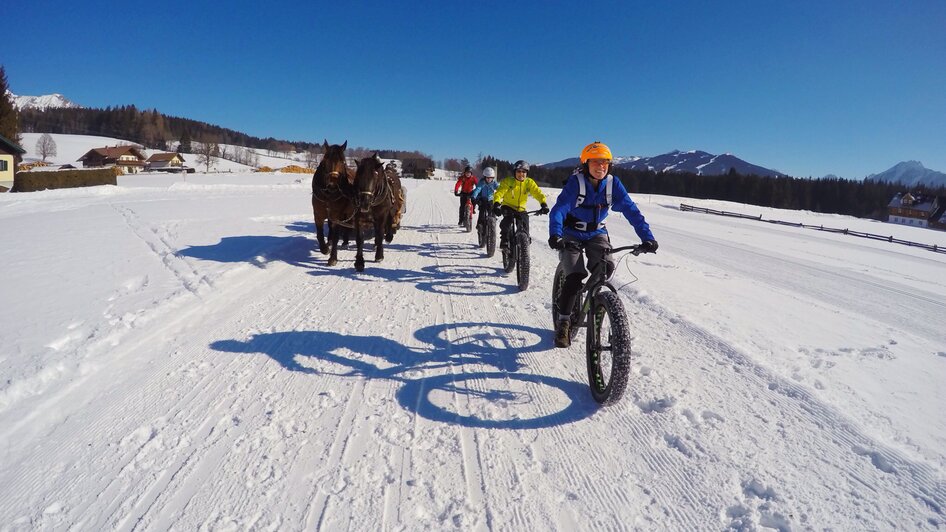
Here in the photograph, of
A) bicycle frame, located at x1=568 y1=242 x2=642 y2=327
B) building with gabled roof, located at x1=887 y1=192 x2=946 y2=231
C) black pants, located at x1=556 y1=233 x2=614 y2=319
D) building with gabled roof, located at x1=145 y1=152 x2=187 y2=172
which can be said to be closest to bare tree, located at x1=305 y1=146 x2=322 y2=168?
building with gabled roof, located at x1=145 y1=152 x2=187 y2=172

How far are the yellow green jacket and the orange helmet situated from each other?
3341 mm

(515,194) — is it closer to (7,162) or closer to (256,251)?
(256,251)

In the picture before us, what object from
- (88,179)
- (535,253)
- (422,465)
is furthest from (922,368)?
(88,179)

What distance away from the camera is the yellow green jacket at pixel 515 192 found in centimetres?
749

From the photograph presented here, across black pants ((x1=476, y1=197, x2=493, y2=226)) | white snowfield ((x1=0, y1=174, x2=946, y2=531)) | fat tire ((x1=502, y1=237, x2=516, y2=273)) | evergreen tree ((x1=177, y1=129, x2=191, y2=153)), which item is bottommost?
white snowfield ((x1=0, y1=174, x2=946, y2=531))

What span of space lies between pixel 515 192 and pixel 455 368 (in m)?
4.35

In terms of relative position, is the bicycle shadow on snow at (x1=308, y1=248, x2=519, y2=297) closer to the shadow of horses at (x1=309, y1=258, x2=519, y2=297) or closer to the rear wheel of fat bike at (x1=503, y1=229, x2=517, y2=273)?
the shadow of horses at (x1=309, y1=258, x2=519, y2=297)

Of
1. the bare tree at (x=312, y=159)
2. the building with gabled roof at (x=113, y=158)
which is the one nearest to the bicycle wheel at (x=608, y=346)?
the bare tree at (x=312, y=159)

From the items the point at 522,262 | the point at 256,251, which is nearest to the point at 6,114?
the point at 256,251

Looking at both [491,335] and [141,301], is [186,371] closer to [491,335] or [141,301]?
[141,301]

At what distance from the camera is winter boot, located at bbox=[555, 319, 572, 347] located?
14.6ft

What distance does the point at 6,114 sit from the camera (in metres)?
37.4

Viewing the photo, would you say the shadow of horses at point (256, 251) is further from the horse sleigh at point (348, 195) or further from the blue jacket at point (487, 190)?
the blue jacket at point (487, 190)

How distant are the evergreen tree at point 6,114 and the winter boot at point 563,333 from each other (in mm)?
54489
